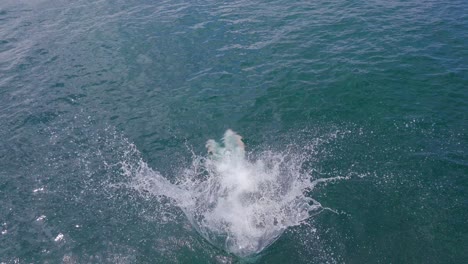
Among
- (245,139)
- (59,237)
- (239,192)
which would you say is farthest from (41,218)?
(245,139)

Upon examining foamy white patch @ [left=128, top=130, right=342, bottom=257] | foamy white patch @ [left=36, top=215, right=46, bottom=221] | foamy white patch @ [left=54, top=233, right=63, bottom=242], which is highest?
foamy white patch @ [left=128, top=130, right=342, bottom=257]

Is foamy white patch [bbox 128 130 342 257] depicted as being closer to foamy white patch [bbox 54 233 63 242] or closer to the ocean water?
the ocean water

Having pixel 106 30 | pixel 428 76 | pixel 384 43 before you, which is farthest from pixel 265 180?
pixel 106 30

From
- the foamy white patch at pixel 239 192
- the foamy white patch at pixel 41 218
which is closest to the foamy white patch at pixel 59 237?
the foamy white patch at pixel 41 218

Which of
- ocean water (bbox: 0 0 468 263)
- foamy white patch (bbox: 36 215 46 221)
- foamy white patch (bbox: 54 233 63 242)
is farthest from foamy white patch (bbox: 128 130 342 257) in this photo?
foamy white patch (bbox: 36 215 46 221)

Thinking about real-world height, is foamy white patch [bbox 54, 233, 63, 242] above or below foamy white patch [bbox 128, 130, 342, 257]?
below

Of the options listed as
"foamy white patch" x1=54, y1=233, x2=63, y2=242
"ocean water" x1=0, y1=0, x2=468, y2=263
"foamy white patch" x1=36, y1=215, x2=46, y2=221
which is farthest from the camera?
"foamy white patch" x1=36, y1=215, x2=46, y2=221

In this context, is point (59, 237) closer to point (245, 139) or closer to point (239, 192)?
point (239, 192)
